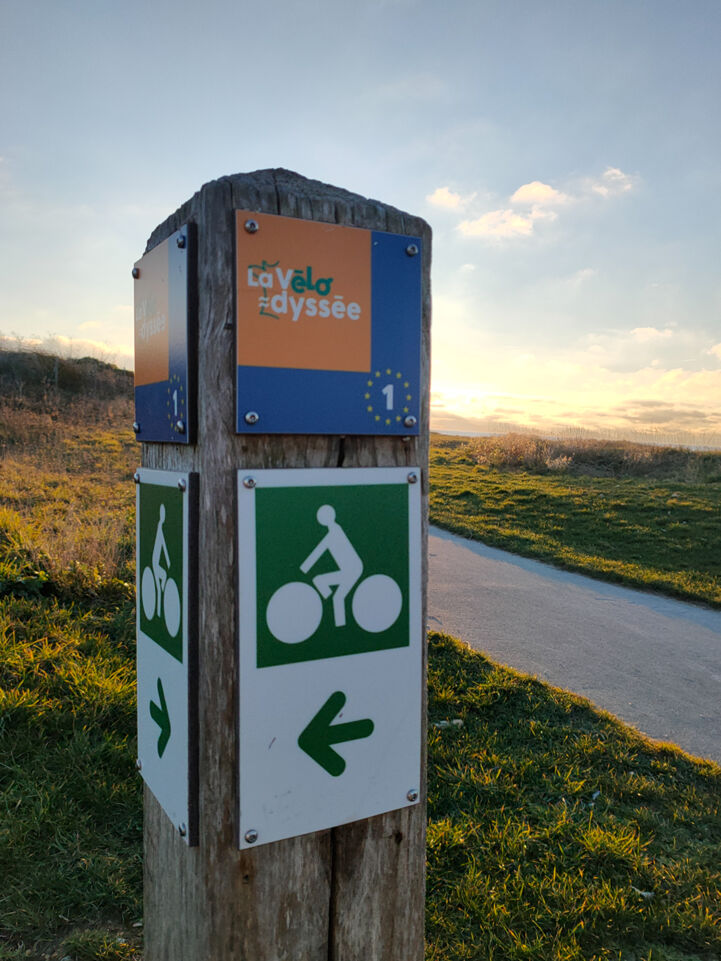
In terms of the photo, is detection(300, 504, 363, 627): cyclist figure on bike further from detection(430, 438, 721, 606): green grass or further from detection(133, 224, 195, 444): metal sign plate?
detection(430, 438, 721, 606): green grass

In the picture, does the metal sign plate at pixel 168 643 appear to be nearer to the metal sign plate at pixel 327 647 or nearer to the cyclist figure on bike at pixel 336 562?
the metal sign plate at pixel 327 647

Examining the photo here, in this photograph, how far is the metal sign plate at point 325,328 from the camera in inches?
55.5

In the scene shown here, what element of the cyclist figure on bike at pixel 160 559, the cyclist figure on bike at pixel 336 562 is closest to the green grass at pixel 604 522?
the cyclist figure on bike at pixel 336 562

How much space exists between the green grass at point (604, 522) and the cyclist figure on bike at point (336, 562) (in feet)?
23.3

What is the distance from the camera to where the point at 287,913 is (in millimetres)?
1517

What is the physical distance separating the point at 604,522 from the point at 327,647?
33.6 feet

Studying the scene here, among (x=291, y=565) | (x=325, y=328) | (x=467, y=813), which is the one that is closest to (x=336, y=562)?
(x=291, y=565)

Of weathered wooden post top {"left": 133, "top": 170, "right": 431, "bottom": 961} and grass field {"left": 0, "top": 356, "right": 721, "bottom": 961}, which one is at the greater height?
weathered wooden post top {"left": 133, "top": 170, "right": 431, "bottom": 961}

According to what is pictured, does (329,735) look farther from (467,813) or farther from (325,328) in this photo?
(467,813)

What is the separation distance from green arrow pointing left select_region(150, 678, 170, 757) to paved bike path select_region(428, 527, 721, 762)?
365cm

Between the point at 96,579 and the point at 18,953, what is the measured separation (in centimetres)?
332

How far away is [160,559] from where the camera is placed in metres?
1.65

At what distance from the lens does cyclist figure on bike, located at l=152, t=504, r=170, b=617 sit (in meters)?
1.63

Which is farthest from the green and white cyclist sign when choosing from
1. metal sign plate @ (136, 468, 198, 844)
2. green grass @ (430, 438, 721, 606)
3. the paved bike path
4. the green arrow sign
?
green grass @ (430, 438, 721, 606)
